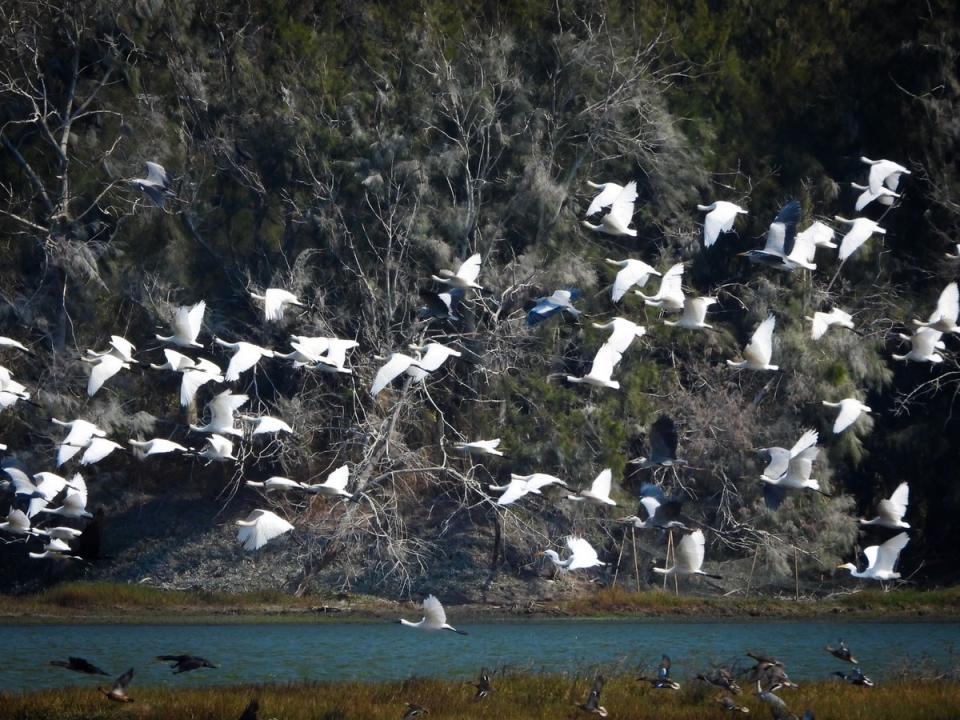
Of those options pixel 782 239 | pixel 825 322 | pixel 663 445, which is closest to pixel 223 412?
pixel 663 445

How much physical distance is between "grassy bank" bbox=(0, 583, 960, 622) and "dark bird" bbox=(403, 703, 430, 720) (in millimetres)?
15339

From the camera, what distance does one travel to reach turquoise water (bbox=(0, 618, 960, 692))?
23969mm

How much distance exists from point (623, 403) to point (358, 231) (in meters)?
8.07

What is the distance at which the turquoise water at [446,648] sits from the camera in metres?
24.0

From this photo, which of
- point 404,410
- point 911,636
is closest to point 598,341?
point 404,410

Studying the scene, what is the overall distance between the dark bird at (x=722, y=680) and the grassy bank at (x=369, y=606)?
15213mm

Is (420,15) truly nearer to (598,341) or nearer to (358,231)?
(358,231)

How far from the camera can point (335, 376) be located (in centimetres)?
3903

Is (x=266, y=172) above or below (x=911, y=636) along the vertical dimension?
above

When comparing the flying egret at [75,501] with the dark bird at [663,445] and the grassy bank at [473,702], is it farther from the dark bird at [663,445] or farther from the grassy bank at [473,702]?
the dark bird at [663,445]

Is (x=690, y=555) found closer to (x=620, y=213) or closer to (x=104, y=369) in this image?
(x=620, y=213)

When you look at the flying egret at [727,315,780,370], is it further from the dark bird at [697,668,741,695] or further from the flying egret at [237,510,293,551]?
the flying egret at [237,510,293,551]

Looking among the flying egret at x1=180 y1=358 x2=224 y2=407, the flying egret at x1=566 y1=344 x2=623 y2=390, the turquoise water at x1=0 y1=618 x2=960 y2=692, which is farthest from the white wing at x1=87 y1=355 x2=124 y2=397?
the flying egret at x1=566 y1=344 x2=623 y2=390

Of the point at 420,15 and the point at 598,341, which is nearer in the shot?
the point at 598,341
